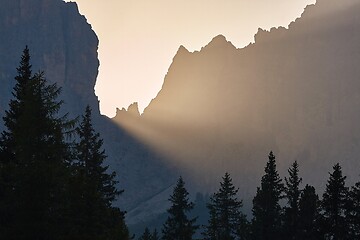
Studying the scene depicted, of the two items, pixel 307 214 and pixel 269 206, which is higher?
pixel 269 206

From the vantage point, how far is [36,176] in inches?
866

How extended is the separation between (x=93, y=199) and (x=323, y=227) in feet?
60.7

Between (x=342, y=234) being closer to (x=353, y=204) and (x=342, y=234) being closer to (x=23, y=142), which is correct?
(x=353, y=204)

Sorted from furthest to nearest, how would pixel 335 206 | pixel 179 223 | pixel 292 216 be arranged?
1. pixel 179 223
2. pixel 292 216
3. pixel 335 206

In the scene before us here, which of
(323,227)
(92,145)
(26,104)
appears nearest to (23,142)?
(26,104)

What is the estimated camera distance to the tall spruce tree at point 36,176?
72.0 feet

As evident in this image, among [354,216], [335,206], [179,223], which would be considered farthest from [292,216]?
[179,223]

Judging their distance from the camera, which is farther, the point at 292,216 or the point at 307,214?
the point at 292,216

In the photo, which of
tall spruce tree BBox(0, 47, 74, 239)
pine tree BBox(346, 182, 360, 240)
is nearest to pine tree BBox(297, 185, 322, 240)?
pine tree BBox(346, 182, 360, 240)

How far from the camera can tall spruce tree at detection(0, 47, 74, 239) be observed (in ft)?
72.0

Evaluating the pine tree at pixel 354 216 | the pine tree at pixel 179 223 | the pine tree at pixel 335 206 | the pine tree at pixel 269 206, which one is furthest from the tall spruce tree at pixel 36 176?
the pine tree at pixel 269 206

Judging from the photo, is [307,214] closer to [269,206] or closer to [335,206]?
[269,206]

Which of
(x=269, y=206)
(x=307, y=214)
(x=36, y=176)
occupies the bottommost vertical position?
(x=36, y=176)

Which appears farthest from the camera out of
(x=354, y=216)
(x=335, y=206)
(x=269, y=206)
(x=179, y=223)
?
(x=179, y=223)
